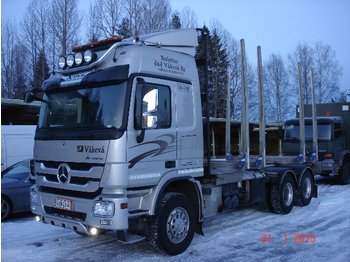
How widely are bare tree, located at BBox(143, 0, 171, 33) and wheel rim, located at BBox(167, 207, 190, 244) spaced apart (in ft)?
91.9

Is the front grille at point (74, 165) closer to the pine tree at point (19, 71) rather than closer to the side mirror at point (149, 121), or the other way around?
the side mirror at point (149, 121)

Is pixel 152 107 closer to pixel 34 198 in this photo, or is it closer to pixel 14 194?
pixel 34 198

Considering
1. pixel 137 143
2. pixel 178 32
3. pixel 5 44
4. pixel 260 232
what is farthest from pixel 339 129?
pixel 5 44

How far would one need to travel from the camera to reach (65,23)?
112ft

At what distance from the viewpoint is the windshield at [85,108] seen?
18.2 feet

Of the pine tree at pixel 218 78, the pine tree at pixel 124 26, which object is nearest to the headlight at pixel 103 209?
the pine tree at pixel 218 78

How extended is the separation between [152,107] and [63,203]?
1.95m

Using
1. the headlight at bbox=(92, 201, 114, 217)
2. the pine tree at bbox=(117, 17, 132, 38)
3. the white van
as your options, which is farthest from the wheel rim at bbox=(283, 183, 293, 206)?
the pine tree at bbox=(117, 17, 132, 38)

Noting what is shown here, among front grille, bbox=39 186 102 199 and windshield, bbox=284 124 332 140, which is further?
windshield, bbox=284 124 332 140

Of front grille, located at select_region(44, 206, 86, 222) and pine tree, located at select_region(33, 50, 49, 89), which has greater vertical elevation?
pine tree, located at select_region(33, 50, 49, 89)

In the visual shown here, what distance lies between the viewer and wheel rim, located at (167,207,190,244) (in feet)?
20.3

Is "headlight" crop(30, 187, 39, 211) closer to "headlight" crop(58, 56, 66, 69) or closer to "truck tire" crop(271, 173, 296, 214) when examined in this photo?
"headlight" crop(58, 56, 66, 69)

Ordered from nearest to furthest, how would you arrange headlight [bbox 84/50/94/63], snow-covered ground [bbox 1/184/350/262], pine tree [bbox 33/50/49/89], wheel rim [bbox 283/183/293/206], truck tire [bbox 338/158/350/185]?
headlight [bbox 84/50/94/63], snow-covered ground [bbox 1/184/350/262], wheel rim [bbox 283/183/293/206], truck tire [bbox 338/158/350/185], pine tree [bbox 33/50/49/89]

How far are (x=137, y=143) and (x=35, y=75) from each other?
1302 inches
